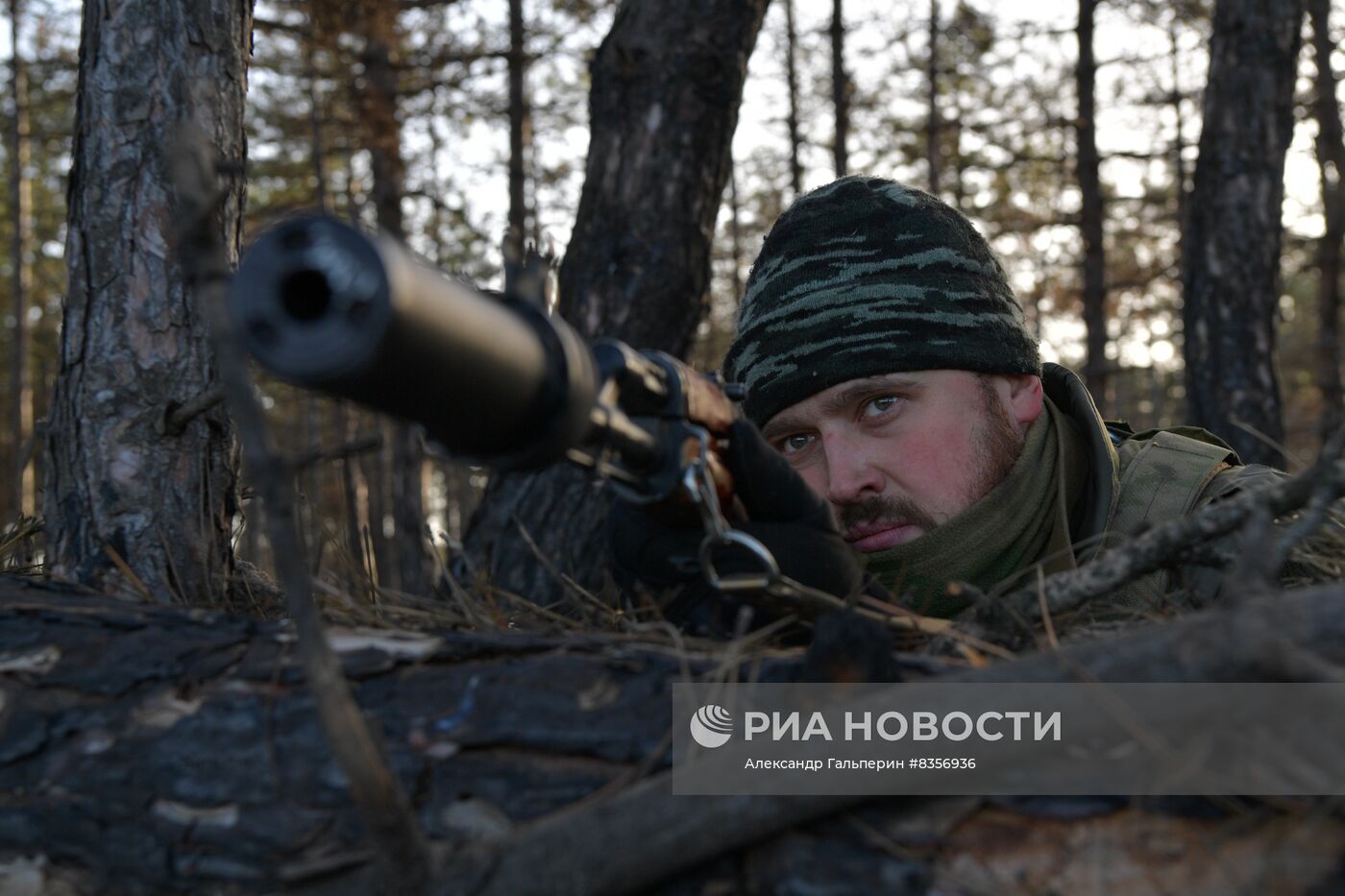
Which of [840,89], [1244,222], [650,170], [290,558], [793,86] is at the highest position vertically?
[793,86]

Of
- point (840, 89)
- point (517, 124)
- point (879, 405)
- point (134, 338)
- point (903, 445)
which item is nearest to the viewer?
point (134, 338)

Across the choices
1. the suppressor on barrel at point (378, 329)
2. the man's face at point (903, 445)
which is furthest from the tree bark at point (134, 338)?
the man's face at point (903, 445)

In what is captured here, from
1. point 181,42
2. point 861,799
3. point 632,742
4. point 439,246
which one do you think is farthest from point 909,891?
point 439,246

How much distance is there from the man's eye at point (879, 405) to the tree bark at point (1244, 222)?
461cm

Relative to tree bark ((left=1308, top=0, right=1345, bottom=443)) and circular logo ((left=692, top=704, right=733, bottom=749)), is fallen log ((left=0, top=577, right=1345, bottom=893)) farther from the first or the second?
tree bark ((left=1308, top=0, right=1345, bottom=443))

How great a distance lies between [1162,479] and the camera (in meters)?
2.88

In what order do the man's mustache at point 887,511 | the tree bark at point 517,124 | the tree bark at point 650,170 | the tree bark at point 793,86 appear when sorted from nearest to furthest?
1. the man's mustache at point 887,511
2. the tree bark at point 650,170
3. the tree bark at point 517,124
4. the tree bark at point 793,86

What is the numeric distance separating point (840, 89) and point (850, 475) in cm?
1210

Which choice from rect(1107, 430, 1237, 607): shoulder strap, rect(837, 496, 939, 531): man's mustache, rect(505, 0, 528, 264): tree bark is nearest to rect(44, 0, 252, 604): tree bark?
rect(837, 496, 939, 531): man's mustache

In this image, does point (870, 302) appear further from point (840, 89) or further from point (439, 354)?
point (840, 89)

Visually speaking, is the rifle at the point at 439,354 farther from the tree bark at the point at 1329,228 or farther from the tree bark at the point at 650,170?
the tree bark at the point at 1329,228

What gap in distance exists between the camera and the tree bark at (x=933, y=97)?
46.1 feet

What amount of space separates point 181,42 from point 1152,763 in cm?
248

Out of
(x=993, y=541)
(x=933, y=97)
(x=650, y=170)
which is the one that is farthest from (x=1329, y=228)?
(x=993, y=541)
